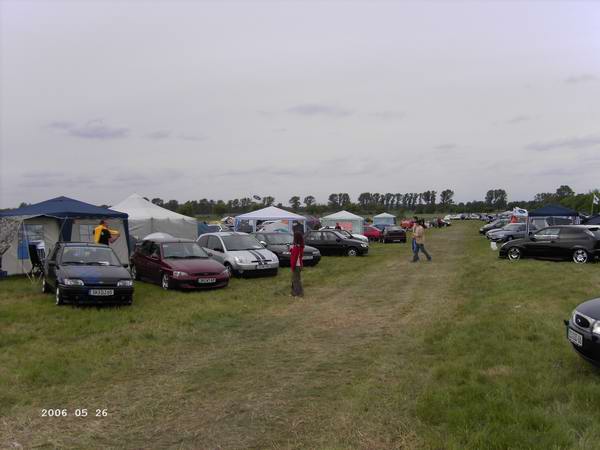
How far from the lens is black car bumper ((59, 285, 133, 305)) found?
9.45 m

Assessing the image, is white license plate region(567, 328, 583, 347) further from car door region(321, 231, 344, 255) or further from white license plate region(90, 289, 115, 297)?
car door region(321, 231, 344, 255)

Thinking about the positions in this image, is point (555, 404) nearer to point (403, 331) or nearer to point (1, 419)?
point (403, 331)

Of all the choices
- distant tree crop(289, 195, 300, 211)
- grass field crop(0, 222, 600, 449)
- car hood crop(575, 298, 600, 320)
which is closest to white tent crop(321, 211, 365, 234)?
grass field crop(0, 222, 600, 449)

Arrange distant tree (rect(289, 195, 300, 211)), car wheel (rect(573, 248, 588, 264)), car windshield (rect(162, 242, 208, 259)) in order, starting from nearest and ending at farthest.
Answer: car windshield (rect(162, 242, 208, 259))
car wheel (rect(573, 248, 588, 264))
distant tree (rect(289, 195, 300, 211))

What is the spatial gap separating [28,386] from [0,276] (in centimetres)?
1148

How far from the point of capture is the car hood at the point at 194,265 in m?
12.0

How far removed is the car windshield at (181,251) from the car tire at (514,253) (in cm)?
1253

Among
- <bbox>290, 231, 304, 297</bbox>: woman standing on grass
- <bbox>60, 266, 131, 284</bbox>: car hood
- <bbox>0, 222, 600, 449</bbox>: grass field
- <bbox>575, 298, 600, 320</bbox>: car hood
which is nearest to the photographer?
<bbox>0, 222, 600, 449</bbox>: grass field

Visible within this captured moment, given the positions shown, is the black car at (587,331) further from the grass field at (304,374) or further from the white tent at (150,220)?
the white tent at (150,220)

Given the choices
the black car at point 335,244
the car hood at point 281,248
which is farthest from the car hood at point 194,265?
the black car at point 335,244

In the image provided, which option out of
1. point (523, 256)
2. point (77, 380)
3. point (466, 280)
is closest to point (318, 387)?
point (77, 380)

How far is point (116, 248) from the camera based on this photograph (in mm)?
16859

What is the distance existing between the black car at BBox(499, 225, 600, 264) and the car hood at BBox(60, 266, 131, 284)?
49.5ft

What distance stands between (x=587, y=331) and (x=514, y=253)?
15.4 metres
